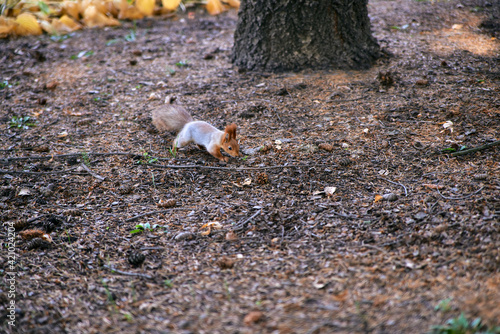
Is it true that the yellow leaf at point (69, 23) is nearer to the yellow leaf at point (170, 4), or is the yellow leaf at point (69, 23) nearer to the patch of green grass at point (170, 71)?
the yellow leaf at point (170, 4)

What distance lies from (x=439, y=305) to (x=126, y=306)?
142 centimetres

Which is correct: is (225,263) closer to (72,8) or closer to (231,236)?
(231,236)

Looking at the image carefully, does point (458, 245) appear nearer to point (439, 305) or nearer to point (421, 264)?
point (421, 264)

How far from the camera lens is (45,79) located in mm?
4676

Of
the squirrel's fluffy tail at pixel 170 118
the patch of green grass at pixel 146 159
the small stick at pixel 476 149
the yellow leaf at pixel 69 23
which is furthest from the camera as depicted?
the yellow leaf at pixel 69 23

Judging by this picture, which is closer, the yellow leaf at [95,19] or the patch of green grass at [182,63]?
the patch of green grass at [182,63]

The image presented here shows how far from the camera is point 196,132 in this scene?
121 inches

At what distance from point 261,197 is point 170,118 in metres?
1.17

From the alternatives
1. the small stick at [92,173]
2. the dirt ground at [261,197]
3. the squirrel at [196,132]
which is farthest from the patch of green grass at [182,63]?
the small stick at [92,173]

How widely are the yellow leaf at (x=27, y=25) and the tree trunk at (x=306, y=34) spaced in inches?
147

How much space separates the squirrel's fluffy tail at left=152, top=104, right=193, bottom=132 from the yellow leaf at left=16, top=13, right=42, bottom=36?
414cm

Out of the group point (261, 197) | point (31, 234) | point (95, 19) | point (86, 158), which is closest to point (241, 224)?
point (261, 197)

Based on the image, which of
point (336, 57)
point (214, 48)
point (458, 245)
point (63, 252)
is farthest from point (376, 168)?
point (214, 48)

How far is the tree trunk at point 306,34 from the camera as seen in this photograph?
4.06m
